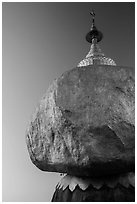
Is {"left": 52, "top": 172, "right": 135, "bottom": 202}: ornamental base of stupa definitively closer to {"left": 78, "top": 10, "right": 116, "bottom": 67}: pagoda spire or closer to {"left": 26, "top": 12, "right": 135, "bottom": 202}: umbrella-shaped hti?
{"left": 26, "top": 12, "right": 135, "bottom": 202}: umbrella-shaped hti

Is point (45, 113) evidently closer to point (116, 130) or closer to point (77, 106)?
point (77, 106)

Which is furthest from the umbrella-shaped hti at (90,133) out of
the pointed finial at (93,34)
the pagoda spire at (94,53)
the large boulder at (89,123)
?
the pointed finial at (93,34)

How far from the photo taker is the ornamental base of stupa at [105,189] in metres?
0.71

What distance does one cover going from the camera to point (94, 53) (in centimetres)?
145

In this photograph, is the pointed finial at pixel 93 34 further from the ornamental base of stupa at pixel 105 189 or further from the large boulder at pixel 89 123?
the ornamental base of stupa at pixel 105 189

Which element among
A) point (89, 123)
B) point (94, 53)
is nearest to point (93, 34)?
point (94, 53)

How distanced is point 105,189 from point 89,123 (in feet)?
0.77

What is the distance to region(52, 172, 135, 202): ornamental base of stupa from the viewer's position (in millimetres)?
714

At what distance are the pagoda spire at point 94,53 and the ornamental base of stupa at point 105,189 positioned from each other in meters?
0.66

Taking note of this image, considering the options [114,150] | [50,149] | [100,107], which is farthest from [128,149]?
[50,149]

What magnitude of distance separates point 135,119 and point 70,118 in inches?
7.8

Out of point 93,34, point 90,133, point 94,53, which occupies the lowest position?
point 90,133

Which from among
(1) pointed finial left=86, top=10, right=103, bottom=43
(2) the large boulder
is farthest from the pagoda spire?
(2) the large boulder

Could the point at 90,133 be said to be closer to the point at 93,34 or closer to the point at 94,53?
the point at 94,53
